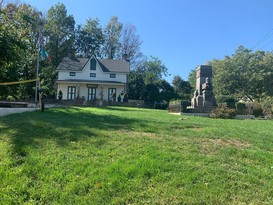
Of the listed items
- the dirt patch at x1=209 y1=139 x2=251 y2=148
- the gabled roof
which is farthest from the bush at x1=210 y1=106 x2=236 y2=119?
the gabled roof

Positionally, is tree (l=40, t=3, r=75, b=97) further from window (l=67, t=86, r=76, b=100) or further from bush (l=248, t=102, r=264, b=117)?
bush (l=248, t=102, r=264, b=117)

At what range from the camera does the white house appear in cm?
3984

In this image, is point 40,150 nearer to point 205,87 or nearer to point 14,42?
point 14,42

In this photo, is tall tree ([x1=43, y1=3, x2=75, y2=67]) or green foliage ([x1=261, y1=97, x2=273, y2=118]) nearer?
green foliage ([x1=261, y1=97, x2=273, y2=118])

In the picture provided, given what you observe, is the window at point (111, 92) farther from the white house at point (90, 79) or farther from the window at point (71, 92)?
the window at point (71, 92)

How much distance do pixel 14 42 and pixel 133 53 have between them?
44137 millimetres

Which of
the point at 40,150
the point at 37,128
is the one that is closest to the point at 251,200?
the point at 40,150

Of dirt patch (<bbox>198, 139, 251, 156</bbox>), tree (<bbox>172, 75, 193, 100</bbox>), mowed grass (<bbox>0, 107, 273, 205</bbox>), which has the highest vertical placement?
tree (<bbox>172, 75, 193, 100</bbox>)

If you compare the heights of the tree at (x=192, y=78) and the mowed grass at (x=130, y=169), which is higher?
the tree at (x=192, y=78)

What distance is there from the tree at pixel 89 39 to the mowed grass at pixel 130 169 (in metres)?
48.1

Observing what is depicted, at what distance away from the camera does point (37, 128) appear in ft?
27.5

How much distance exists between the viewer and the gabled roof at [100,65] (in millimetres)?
41188

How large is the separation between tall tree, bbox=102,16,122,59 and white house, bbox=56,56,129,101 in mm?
14794

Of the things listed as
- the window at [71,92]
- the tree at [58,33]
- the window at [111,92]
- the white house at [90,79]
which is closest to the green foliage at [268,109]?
the white house at [90,79]
